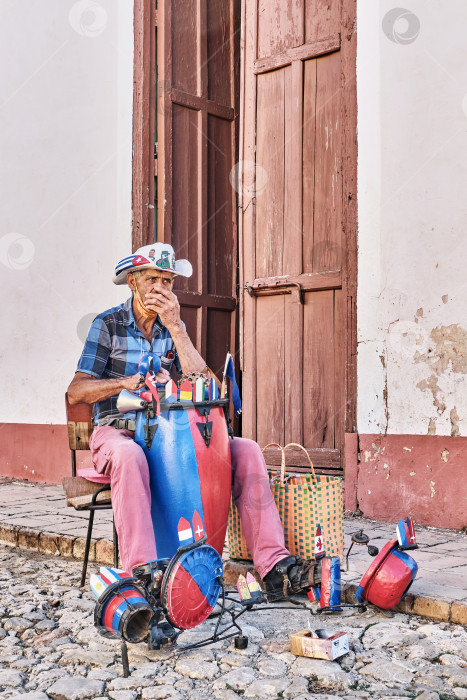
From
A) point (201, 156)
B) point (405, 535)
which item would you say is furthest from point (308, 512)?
point (201, 156)

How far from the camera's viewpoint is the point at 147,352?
11.8ft

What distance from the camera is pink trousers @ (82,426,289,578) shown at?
2.88 meters

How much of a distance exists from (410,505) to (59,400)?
139 inches

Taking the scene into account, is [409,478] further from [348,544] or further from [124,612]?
[124,612]

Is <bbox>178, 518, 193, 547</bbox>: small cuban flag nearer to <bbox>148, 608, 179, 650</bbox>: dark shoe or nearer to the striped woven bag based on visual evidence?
<bbox>148, 608, 179, 650</bbox>: dark shoe

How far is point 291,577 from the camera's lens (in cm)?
309

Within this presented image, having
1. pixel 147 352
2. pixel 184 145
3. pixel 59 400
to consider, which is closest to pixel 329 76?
pixel 184 145

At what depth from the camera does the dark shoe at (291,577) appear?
3.06 metres

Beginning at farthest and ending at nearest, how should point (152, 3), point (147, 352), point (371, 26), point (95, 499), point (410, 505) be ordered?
1. point (152, 3)
2. point (371, 26)
3. point (410, 505)
4. point (147, 352)
5. point (95, 499)

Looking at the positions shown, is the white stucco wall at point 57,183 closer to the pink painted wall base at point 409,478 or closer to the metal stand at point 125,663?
the pink painted wall base at point 409,478

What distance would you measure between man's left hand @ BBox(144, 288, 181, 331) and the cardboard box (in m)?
1.50

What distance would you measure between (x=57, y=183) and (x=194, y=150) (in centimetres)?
136

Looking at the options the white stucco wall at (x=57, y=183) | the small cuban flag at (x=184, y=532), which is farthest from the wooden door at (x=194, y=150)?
the small cuban flag at (x=184, y=532)

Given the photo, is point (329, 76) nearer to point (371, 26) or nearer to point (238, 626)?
point (371, 26)
